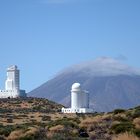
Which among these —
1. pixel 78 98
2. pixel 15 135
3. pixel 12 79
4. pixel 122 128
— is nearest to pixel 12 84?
pixel 12 79

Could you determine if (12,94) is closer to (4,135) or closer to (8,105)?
(8,105)

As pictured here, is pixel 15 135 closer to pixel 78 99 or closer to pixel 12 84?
pixel 78 99

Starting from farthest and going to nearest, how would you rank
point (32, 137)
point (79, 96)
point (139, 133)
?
point (79, 96) → point (32, 137) → point (139, 133)

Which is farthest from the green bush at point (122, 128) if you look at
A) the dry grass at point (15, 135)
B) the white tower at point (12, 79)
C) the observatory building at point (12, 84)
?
the white tower at point (12, 79)

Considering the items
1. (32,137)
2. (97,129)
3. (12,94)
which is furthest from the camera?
(12,94)

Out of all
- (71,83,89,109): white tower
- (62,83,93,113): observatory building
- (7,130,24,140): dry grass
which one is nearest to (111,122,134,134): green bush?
(7,130,24,140): dry grass

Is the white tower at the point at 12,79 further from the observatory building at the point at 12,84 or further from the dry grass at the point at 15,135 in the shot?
the dry grass at the point at 15,135

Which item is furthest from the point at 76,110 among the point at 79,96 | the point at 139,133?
the point at 139,133

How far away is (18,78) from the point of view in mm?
163375

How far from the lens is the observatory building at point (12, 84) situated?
508 ft

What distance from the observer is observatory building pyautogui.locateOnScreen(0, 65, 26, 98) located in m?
155

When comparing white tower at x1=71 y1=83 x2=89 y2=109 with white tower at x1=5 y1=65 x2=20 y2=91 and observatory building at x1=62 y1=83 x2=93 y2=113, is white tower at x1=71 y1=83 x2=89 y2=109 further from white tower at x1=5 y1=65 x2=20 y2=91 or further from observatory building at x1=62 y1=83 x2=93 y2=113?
white tower at x1=5 y1=65 x2=20 y2=91

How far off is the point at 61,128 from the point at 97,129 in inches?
89.5

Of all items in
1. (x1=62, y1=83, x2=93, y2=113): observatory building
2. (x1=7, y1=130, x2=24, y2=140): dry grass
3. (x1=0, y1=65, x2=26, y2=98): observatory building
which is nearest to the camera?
(x1=7, y1=130, x2=24, y2=140): dry grass
